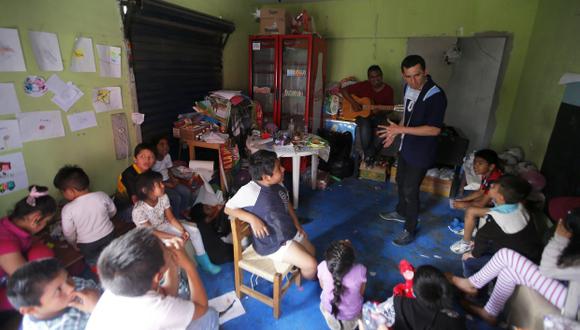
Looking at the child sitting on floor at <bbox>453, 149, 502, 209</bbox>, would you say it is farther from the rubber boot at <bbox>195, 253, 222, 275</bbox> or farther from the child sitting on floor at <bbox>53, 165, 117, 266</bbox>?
the child sitting on floor at <bbox>53, 165, 117, 266</bbox>

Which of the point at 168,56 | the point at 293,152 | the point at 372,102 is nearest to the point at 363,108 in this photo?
the point at 372,102

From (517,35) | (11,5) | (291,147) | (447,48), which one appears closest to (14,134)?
(11,5)

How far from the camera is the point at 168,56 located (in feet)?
11.0

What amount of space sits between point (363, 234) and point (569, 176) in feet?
5.93

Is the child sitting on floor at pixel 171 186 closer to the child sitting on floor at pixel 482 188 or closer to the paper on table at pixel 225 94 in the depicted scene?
the paper on table at pixel 225 94

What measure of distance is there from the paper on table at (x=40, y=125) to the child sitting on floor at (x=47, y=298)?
5.21 feet

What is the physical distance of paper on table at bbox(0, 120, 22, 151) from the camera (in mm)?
2080

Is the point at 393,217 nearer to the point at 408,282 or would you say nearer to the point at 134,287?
the point at 408,282

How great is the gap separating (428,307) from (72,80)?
3.02 metres

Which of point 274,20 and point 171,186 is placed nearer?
point 171,186

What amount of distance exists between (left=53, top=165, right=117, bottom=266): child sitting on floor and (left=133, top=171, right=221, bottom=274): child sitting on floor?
0.81 feet

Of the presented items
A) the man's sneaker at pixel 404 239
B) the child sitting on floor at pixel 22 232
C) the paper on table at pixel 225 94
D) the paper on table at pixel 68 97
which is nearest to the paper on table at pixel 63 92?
the paper on table at pixel 68 97

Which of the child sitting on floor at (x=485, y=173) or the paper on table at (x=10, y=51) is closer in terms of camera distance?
the paper on table at (x=10, y=51)

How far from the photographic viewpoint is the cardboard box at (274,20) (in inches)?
169
